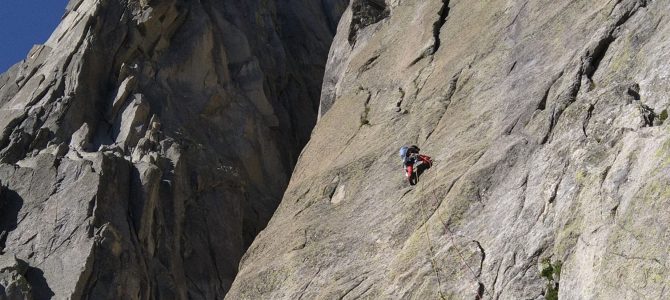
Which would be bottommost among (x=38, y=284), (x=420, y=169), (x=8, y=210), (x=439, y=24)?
(x=420, y=169)

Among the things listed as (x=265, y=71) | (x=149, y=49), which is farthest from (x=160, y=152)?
(x=265, y=71)

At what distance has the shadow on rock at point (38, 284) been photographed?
29531 millimetres

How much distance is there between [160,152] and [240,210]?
3637 mm

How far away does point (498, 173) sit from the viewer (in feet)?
56.6

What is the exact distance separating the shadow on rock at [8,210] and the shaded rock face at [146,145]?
0.17 feet

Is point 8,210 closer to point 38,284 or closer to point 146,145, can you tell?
point 38,284

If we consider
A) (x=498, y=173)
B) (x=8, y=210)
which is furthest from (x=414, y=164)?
(x=8, y=210)

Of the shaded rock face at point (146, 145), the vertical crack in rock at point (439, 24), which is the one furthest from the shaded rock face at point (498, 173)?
the shaded rock face at point (146, 145)

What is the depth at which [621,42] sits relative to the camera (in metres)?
17.2

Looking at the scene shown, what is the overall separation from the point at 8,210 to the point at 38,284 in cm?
404

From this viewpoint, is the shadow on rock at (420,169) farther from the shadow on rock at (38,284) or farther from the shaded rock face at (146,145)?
the shadow on rock at (38,284)

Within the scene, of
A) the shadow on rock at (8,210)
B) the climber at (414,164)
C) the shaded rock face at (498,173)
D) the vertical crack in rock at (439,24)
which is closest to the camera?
the shaded rock face at (498,173)

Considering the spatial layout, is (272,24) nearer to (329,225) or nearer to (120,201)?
(120,201)

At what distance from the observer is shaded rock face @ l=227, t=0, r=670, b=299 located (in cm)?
1401
